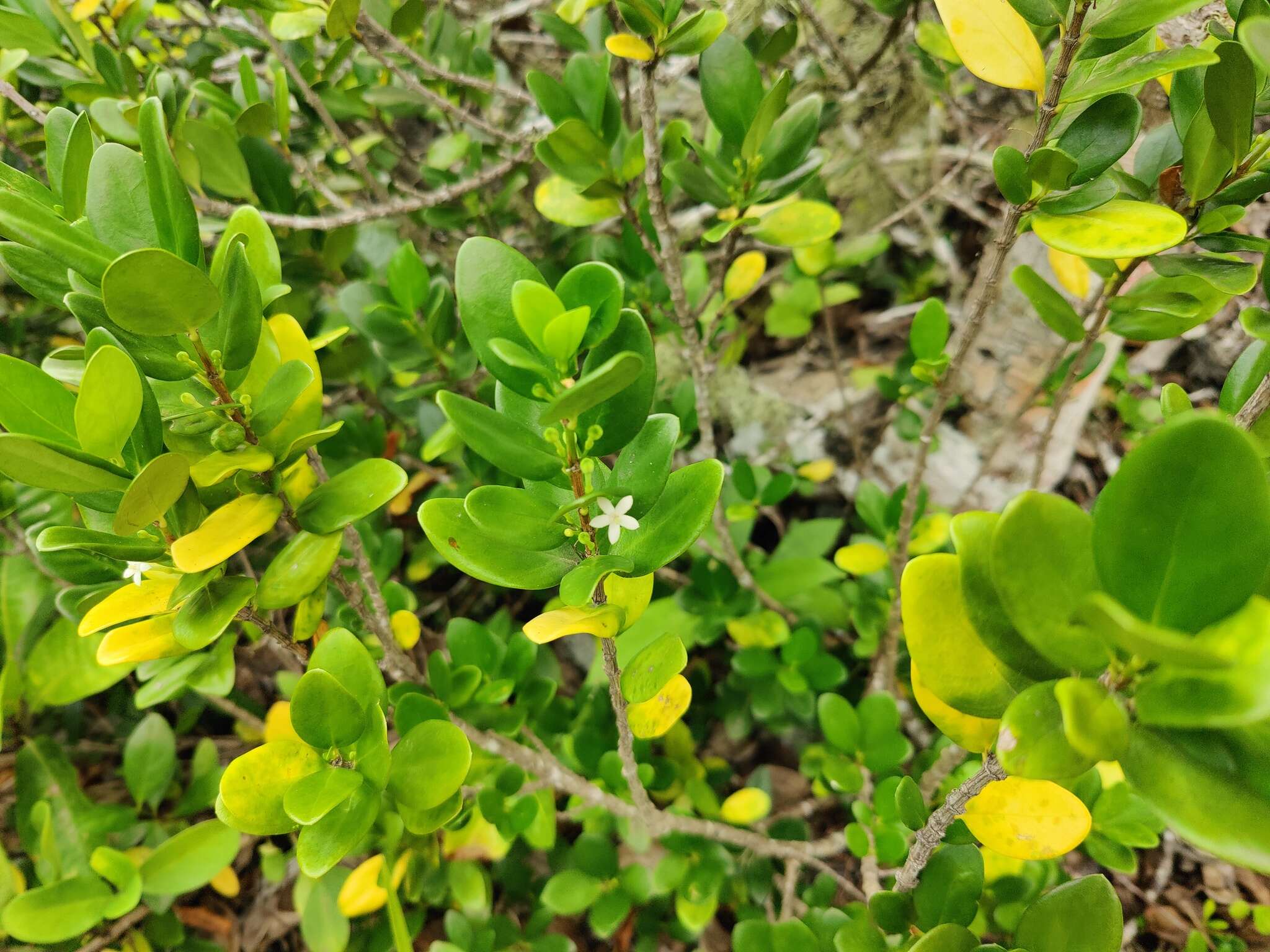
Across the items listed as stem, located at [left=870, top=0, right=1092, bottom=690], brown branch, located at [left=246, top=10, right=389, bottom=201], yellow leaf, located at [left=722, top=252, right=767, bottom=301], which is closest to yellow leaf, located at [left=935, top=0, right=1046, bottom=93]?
stem, located at [left=870, top=0, right=1092, bottom=690]

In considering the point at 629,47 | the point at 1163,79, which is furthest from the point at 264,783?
the point at 1163,79

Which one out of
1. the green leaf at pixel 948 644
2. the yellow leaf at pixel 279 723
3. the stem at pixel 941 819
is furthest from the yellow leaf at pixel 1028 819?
the yellow leaf at pixel 279 723

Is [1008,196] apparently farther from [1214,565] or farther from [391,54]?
[391,54]

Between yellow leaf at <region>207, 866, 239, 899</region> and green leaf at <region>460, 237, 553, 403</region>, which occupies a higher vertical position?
green leaf at <region>460, 237, 553, 403</region>

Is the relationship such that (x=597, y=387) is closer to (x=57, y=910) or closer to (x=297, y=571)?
(x=297, y=571)

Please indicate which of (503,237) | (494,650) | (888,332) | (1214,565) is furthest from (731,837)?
(888,332)

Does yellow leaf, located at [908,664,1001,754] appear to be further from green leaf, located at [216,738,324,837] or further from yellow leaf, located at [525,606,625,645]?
green leaf, located at [216,738,324,837]
